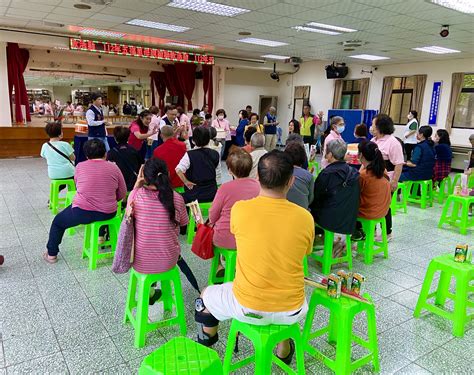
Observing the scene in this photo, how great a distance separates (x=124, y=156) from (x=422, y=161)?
450 centimetres

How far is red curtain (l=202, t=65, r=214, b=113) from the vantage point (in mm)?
11867

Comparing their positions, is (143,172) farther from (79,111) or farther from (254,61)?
(79,111)

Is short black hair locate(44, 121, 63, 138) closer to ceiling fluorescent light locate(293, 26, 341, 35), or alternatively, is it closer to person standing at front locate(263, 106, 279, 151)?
ceiling fluorescent light locate(293, 26, 341, 35)

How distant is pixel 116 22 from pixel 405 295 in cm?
665

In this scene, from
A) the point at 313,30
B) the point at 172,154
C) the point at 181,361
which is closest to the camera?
the point at 181,361

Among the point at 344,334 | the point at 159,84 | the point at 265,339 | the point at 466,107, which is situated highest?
the point at 159,84

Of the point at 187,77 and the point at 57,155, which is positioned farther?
the point at 187,77

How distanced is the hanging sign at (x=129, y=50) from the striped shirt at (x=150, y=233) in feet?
25.8

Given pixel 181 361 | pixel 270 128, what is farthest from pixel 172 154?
pixel 270 128

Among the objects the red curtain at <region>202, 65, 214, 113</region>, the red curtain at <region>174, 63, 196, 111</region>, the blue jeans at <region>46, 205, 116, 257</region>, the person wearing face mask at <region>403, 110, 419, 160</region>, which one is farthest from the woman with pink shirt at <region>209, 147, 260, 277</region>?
the red curtain at <region>174, 63, 196, 111</region>

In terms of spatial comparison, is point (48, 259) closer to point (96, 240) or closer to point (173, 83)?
point (96, 240)

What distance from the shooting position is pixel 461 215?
4.71 meters

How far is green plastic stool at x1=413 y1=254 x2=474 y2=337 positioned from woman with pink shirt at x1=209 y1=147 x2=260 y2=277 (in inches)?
55.3

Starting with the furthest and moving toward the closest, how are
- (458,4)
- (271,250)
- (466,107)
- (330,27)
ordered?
(466,107) → (330,27) → (458,4) → (271,250)
